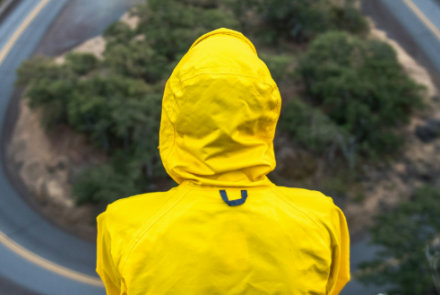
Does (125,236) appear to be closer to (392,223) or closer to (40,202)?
(392,223)

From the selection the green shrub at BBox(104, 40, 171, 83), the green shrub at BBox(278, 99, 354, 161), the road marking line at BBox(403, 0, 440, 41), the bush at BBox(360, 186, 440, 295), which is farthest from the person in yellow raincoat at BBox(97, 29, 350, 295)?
the road marking line at BBox(403, 0, 440, 41)

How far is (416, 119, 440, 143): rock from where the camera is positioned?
8234mm

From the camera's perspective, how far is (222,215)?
43.9 inches

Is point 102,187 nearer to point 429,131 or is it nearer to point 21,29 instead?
point 429,131

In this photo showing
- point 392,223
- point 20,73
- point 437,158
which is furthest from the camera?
point 20,73

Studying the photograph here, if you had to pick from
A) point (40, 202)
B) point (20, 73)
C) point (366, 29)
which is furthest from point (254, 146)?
point (366, 29)

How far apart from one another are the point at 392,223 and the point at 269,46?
741 cm

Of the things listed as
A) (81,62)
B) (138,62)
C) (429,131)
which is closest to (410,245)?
(429,131)

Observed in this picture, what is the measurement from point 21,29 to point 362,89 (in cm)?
1118

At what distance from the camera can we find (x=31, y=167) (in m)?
8.12

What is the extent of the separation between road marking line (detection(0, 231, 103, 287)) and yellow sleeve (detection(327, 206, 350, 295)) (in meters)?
5.56

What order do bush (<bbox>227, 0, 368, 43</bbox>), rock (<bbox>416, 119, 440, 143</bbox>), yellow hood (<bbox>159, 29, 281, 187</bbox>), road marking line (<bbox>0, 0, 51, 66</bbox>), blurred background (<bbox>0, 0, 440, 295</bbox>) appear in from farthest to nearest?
road marking line (<bbox>0, 0, 51, 66</bbox>) < bush (<bbox>227, 0, 368, 43</bbox>) < rock (<bbox>416, 119, 440, 143</bbox>) < blurred background (<bbox>0, 0, 440, 295</bbox>) < yellow hood (<bbox>159, 29, 281, 187</bbox>)

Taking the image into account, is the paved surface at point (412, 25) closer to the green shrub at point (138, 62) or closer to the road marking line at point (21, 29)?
the green shrub at point (138, 62)

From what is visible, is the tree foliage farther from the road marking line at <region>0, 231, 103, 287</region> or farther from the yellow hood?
Answer: the yellow hood
